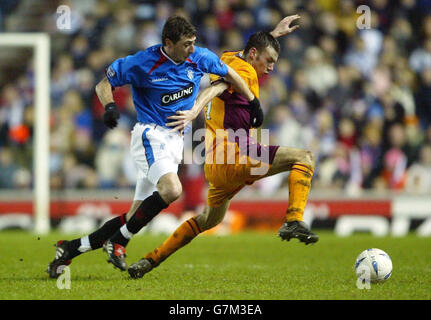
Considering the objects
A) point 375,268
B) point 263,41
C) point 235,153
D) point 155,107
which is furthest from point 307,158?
point 155,107

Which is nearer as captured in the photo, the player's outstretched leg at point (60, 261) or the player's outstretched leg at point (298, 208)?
the player's outstretched leg at point (298, 208)

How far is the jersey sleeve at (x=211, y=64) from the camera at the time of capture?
6.85 m

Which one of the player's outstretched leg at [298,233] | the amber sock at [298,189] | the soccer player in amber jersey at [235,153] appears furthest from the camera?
the soccer player in amber jersey at [235,153]

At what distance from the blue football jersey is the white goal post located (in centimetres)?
663

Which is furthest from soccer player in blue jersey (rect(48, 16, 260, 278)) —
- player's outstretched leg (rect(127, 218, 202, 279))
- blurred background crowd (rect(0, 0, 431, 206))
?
blurred background crowd (rect(0, 0, 431, 206))

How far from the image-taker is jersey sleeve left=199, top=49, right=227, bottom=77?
6.85 meters

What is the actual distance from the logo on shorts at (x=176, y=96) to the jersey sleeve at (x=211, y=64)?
244 millimetres

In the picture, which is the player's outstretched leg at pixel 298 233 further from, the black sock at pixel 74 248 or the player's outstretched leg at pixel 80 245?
the black sock at pixel 74 248

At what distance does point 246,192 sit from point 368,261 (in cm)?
752

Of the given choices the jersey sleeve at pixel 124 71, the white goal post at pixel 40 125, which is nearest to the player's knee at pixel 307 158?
the jersey sleeve at pixel 124 71

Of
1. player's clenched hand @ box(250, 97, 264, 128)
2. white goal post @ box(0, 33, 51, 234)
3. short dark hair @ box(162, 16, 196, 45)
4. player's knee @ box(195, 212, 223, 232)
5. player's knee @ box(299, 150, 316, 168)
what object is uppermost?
white goal post @ box(0, 33, 51, 234)

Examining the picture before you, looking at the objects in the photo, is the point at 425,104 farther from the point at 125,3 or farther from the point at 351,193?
the point at 125,3

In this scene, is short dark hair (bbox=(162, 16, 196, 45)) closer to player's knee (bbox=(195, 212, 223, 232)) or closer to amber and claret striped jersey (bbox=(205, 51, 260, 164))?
amber and claret striped jersey (bbox=(205, 51, 260, 164))

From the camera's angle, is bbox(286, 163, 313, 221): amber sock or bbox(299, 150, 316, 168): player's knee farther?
bbox(299, 150, 316, 168): player's knee
